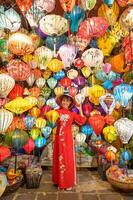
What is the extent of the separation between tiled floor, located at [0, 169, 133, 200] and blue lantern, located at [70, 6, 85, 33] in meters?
3.49

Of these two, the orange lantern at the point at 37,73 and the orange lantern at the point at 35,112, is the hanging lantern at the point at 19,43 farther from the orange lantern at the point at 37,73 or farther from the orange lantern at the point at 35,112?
the orange lantern at the point at 35,112

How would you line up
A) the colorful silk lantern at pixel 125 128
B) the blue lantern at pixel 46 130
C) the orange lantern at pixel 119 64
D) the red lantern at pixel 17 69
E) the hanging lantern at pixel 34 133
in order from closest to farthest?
the colorful silk lantern at pixel 125 128, the red lantern at pixel 17 69, the orange lantern at pixel 119 64, the hanging lantern at pixel 34 133, the blue lantern at pixel 46 130

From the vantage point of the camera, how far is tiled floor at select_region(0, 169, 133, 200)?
20.5 ft

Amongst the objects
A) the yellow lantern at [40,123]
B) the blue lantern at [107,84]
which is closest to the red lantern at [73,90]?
the blue lantern at [107,84]

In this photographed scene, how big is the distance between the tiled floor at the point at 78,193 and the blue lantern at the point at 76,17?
3.49 m

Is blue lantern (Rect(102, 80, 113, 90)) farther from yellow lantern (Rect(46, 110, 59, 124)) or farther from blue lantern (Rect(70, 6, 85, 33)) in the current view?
blue lantern (Rect(70, 6, 85, 33))

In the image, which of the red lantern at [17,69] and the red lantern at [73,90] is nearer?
the red lantern at [17,69]

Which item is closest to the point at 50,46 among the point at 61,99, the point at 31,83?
the point at 31,83

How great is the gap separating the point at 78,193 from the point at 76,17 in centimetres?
366

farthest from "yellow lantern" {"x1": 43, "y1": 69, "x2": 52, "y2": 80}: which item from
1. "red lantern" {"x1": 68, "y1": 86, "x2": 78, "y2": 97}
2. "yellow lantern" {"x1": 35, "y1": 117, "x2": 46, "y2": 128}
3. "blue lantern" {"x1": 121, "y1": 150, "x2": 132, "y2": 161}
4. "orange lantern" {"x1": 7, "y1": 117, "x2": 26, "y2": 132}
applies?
"blue lantern" {"x1": 121, "y1": 150, "x2": 132, "y2": 161}

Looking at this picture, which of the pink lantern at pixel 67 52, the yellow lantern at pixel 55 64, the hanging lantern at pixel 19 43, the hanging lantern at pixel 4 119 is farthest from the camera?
the yellow lantern at pixel 55 64

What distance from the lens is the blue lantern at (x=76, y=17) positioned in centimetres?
618

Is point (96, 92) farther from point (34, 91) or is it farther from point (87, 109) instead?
point (34, 91)

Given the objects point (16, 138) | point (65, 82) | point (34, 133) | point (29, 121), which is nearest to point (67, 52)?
point (65, 82)
